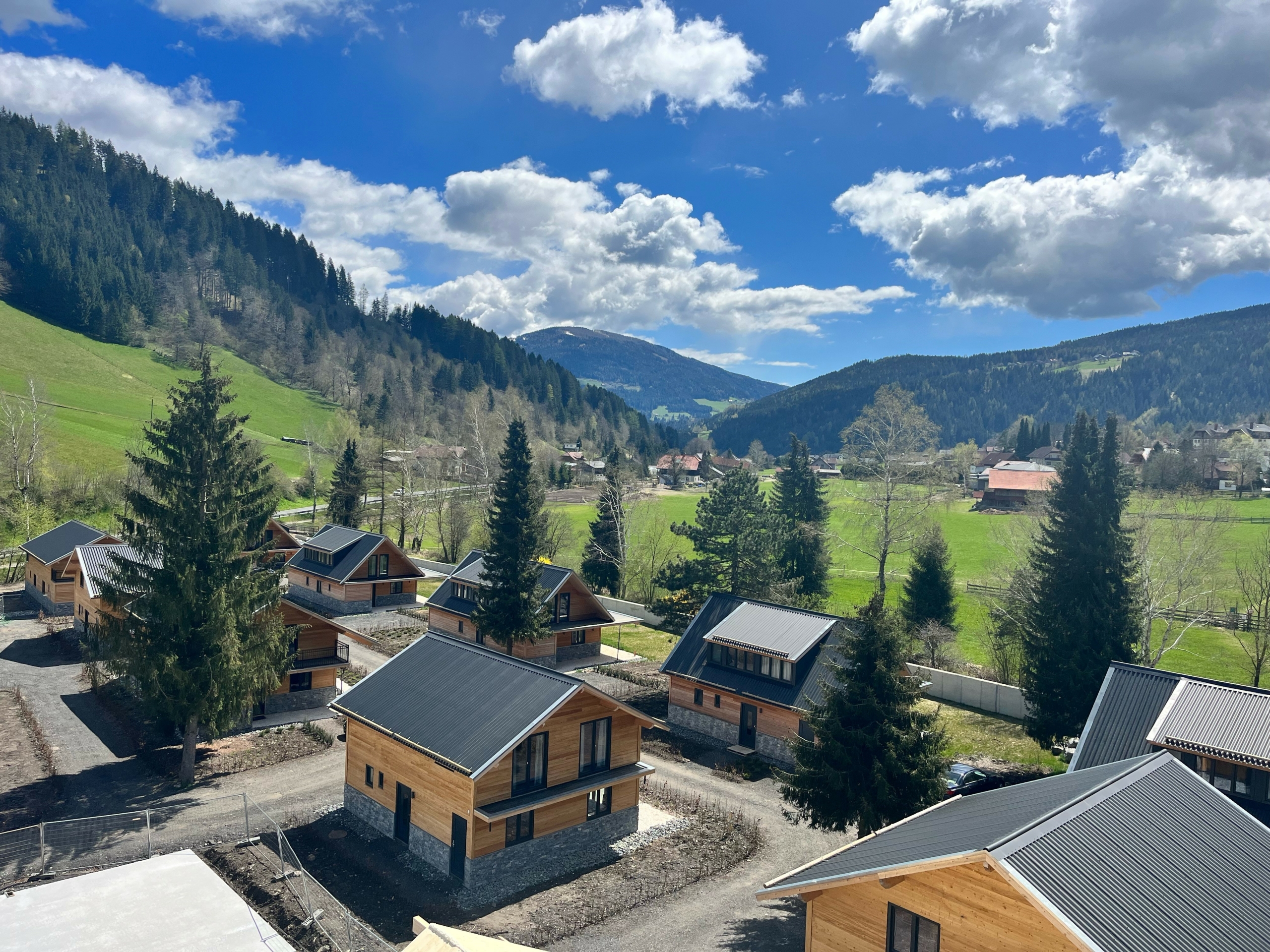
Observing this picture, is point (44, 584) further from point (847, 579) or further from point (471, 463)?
point (847, 579)

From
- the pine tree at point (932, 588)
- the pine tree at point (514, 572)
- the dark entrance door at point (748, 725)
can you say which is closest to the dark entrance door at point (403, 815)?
the dark entrance door at point (748, 725)

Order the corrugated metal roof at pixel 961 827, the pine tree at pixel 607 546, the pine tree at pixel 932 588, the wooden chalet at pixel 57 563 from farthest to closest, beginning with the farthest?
the pine tree at pixel 607 546 < the wooden chalet at pixel 57 563 < the pine tree at pixel 932 588 < the corrugated metal roof at pixel 961 827

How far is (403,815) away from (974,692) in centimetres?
3149

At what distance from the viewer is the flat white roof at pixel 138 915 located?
18.8 meters

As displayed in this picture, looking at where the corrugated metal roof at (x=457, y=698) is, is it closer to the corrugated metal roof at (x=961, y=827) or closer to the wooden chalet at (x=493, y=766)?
the wooden chalet at (x=493, y=766)

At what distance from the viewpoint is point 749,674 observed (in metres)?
37.5

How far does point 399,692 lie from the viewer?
2808 cm

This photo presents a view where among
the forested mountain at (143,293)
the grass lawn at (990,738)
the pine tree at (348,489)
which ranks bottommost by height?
the grass lawn at (990,738)

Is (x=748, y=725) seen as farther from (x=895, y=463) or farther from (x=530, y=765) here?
(x=895, y=463)

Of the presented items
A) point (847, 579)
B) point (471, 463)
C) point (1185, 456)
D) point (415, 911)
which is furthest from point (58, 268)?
point (1185, 456)

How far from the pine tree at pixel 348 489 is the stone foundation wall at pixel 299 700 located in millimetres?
46182

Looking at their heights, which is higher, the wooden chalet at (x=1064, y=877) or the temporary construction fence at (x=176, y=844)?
the wooden chalet at (x=1064, y=877)

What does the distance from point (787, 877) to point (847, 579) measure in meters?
57.3

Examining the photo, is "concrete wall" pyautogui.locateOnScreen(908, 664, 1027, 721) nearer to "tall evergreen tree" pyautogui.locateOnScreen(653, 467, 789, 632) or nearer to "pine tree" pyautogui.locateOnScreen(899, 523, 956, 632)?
"pine tree" pyautogui.locateOnScreen(899, 523, 956, 632)
